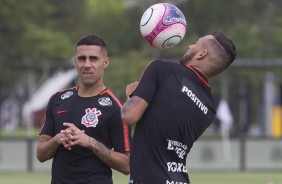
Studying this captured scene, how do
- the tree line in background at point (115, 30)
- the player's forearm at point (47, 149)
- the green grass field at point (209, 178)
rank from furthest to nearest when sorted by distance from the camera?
the tree line in background at point (115, 30) → the green grass field at point (209, 178) → the player's forearm at point (47, 149)

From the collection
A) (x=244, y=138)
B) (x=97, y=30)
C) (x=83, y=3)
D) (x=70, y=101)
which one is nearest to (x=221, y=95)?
(x=97, y=30)

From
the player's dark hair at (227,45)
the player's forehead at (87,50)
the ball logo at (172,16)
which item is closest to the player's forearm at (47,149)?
the player's forehead at (87,50)

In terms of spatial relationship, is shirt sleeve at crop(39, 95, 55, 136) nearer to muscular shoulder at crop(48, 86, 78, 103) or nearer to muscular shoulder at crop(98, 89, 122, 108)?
muscular shoulder at crop(48, 86, 78, 103)

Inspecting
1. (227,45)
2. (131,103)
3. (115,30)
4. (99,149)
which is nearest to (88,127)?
(99,149)

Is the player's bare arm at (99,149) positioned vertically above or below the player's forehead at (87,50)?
below

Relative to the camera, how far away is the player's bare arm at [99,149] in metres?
7.79

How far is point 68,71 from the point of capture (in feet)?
160

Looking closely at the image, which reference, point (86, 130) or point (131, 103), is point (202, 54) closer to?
point (131, 103)

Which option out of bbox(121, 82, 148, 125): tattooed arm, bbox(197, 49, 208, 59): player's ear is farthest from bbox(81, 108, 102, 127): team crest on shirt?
bbox(197, 49, 208, 59): player's ear

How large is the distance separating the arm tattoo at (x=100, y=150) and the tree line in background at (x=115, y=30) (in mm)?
35637

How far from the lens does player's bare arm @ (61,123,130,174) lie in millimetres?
7785

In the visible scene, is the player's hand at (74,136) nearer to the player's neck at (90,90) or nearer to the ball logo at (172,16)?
the player's neck at (90,90)

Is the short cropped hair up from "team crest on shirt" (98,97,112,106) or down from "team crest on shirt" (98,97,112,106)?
up

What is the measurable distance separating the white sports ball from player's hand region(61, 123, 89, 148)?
0.92 m
